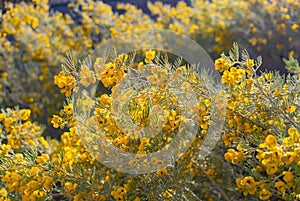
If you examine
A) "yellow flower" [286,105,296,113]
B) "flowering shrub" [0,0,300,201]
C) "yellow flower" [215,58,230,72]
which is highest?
"yellow flower" [215,58,230,72]

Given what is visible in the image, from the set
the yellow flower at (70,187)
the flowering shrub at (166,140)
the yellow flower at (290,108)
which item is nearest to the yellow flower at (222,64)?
the flowering shrub at (166,140)

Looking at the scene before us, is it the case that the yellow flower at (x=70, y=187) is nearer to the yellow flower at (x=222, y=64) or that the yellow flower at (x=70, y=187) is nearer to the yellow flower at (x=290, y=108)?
the yellow flower at (x=222, y=64)

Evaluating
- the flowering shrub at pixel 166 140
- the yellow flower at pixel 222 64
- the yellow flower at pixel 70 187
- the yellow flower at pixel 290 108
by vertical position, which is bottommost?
the yellow flower at pixel 70 187

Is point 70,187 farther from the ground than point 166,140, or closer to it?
closer to it

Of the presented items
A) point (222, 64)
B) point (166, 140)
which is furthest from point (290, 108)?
point (166, 140)

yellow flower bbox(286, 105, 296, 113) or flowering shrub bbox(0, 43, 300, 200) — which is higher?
yellow flower bbox(286, 105, 296, 113)

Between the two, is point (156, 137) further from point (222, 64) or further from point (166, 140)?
point (222, 64)

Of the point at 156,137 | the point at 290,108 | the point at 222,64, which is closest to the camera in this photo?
the point at 222,64

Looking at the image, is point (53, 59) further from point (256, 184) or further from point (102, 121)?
point (256, 184)

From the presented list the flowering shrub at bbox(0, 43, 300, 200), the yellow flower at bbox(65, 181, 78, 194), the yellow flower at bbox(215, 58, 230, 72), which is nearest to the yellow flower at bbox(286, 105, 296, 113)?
the flowering shrub at bbox(0, 43, 300, 200)

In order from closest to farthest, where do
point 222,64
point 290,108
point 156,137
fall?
point 222,64 < point 290,108 < point 156,137

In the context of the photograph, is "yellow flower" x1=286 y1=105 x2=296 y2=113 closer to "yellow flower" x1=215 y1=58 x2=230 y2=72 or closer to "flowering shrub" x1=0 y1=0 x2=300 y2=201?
"flowering shrub" x1=0 y1=0 x2=300 y2=201

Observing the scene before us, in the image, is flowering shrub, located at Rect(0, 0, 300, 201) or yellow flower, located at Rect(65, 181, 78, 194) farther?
yellow flower, located at Rect(65, 181, 78, 194)
